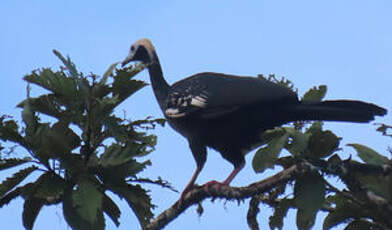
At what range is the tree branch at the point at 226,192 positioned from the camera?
5926 mm

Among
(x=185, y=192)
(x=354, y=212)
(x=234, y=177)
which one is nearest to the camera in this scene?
(x=354, y=212)

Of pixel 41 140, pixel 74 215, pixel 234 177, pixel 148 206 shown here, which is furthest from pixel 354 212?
pixel 41 140

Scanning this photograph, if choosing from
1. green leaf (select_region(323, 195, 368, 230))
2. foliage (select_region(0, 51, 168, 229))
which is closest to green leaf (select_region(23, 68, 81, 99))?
foliage (select_region(0, 51, 168, 229))

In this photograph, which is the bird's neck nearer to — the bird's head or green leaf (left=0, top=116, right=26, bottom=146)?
the bird's head

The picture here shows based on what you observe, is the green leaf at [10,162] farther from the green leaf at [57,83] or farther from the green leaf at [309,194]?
the green leaf at [309,194]

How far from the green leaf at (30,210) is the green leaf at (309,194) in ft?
9.30

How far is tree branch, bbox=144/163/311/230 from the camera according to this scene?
5.93m

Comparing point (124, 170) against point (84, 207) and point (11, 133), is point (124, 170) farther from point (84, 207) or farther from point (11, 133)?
point (11, 133)

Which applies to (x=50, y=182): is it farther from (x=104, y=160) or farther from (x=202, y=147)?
(x=202, y=147)

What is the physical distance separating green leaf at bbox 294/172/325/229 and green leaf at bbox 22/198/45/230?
2.83 meters

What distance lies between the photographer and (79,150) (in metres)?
7.08

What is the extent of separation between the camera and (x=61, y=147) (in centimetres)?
680

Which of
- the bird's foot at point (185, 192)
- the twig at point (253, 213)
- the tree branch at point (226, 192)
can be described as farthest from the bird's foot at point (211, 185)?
the twig at point (253, 213)

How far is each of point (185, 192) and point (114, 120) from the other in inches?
41.5
